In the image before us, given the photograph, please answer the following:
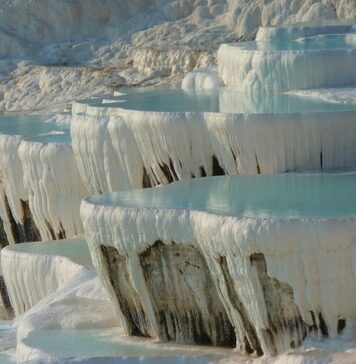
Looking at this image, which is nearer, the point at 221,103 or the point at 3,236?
the point at 221,103

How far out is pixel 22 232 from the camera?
17.1 m

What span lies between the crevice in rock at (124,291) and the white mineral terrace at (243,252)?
0.01 metres

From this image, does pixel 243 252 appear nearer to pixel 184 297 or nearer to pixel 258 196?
pixel 184 297

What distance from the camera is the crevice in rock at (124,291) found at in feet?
41.1

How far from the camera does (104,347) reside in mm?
12297

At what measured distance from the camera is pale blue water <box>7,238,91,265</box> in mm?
14984

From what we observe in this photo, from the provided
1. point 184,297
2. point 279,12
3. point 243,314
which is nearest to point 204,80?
point 184,297

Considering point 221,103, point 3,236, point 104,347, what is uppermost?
point 221,103

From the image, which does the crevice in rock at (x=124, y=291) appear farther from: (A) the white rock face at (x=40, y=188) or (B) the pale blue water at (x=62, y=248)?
(A) the white rock face at (x=40, y=188)

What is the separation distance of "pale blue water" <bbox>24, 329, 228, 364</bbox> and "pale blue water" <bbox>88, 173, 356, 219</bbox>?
3.38 ft

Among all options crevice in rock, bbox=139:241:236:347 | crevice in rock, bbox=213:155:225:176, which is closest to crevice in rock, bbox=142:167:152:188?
crevice in rock, bbox=213:155:225:176

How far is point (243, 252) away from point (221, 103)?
4.27 metres

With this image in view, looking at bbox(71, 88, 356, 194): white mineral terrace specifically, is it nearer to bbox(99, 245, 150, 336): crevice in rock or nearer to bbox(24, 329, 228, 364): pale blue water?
bbox(99, 245, 150, 336): crevice in rock

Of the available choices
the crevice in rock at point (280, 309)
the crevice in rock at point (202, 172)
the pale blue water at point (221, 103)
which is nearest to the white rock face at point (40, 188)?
the pale blue water at point (221, 103)
